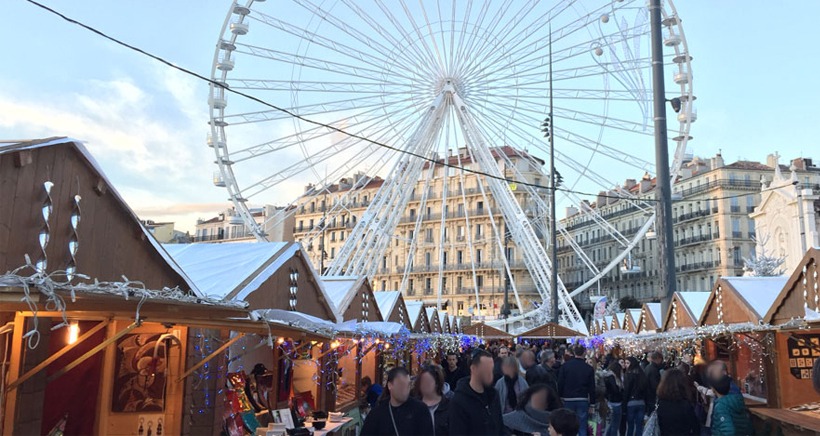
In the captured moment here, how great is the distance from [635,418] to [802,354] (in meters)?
2.83

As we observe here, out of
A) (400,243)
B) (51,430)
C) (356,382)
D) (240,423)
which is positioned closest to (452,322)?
A: (356,382)

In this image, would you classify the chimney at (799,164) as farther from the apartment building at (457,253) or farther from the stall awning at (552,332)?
the stall awning at (552,332)

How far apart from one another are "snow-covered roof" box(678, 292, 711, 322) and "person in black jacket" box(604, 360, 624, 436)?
405 cm

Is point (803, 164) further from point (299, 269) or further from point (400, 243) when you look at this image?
point (299, 269)

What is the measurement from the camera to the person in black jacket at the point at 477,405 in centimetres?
504

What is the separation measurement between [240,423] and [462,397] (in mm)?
4795

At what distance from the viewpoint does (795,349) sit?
442 inches

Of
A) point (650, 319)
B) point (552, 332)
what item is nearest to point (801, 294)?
point (650, 319)

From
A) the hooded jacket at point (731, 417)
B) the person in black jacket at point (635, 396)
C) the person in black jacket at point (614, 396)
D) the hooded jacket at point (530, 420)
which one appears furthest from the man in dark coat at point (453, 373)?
the hooded jacket at point (530, 420)

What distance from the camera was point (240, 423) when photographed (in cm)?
902

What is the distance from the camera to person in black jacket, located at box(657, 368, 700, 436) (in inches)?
252

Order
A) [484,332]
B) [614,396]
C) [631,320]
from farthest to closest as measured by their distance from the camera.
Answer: [484,332] < [631,320] < [614,396]

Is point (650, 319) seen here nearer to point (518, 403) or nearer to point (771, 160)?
point (518, 403)

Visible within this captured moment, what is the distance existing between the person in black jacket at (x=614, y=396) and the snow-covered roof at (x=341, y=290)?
4.81 metres
